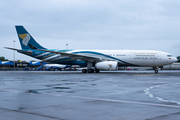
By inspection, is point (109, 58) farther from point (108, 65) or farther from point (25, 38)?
point (25, 38)

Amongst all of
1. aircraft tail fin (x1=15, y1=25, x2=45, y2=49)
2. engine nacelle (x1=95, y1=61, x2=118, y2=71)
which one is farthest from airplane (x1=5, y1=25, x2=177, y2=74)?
aircraft tail fin (x1=15, y1=25, x2=45, y2=49)

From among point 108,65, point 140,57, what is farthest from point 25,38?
point 140,57

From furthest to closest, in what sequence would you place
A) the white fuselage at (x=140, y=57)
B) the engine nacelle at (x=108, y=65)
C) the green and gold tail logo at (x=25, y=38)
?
the green and gold tail logo at (x=25, y=38)
the white fuselage at (x=140, y=57)
the engine nacelle at (x=108, y=65)

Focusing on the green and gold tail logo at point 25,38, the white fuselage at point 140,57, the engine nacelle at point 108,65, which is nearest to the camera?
the engine nacelle at point 108,65

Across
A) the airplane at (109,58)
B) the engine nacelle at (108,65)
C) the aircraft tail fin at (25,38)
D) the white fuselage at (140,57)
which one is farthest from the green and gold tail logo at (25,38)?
the engine nacelle at (108,65)

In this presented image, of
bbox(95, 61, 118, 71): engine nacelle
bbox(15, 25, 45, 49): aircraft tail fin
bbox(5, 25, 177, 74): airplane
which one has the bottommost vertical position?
bbox(95, 61, 118, 71): engine nacelle

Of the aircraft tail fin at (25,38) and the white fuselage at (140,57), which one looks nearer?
the white fuselage at (140,57)

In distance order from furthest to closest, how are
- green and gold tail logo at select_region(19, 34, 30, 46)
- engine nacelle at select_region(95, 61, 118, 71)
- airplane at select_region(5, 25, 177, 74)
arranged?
green and gold tail logo at select_region(19, 34, 30, 46), airplane at select_region(5, 25, 177, 74), engine nacelle at select_region(95, 61, 118, 71)

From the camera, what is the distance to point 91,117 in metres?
5.53

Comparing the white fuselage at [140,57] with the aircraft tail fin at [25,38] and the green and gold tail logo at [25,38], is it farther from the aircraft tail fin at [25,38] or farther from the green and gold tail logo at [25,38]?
the green and gold tail logo at [25,38]

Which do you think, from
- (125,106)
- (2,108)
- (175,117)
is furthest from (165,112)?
(2,108)

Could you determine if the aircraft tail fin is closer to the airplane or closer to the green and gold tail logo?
the green and gold tail logo

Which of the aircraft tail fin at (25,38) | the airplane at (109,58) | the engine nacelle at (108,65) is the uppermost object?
the aircraft tail fin at (25,38)

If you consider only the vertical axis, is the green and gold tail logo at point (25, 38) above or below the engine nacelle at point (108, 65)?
above
